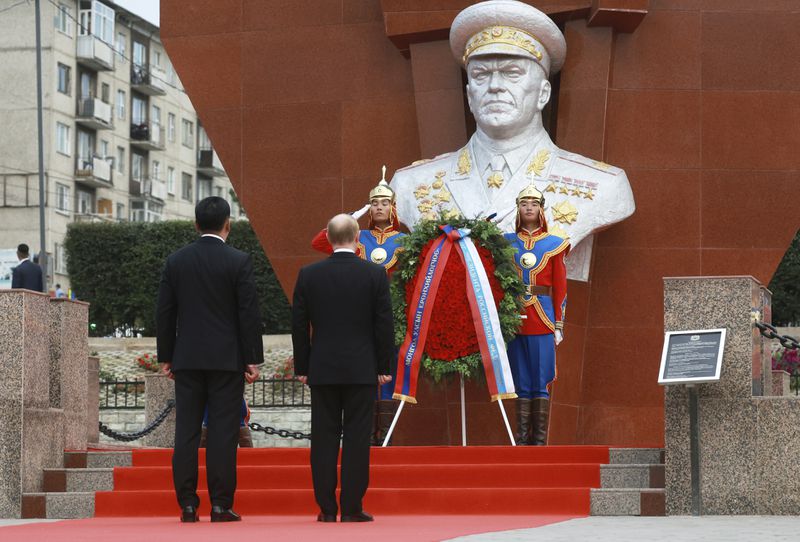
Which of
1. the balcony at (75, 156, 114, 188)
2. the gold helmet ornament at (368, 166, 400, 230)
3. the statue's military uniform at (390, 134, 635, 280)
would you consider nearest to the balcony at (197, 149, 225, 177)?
the balcony at (75, 156, 114, 188)

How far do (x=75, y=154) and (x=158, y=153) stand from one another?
24.3ft

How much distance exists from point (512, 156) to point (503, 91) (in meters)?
0.61

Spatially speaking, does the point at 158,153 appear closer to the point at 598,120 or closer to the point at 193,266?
the point at 598,120

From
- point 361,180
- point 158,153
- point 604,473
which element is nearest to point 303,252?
point 361,180

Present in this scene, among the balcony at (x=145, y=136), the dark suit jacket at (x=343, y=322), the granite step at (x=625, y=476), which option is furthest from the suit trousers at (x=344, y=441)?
the balcony at (x=145, y=136)

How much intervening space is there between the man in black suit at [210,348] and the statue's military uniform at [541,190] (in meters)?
4.64

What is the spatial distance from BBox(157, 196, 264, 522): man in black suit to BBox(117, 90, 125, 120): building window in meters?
53.9

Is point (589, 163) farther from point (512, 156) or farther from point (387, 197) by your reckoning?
point (387, 197)

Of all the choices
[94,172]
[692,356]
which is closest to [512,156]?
[692,356]

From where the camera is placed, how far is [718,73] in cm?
1523

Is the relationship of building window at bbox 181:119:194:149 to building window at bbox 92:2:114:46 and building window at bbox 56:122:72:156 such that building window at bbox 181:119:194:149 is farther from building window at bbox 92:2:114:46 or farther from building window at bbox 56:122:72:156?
building window at bbox 56:122:72:156

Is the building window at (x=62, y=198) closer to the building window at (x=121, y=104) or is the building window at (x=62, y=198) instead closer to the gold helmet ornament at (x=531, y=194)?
the building window at (x=121, y=104)

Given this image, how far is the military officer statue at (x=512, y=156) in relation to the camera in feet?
47.5

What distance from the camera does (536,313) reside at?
13109mm
